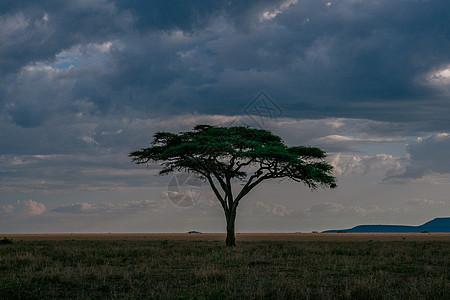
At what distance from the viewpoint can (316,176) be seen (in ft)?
142

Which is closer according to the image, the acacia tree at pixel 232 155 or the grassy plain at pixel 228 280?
the grassy plain at pixel 228 280

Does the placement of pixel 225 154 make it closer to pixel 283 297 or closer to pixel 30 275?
pixel 30 275

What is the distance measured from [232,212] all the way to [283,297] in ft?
98.8

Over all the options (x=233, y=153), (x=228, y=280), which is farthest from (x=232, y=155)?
(x=228, y=280)

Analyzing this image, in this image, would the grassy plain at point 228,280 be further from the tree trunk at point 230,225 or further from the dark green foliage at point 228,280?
the tree trunk at point 230,225

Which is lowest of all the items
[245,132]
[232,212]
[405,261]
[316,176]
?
[405,261]

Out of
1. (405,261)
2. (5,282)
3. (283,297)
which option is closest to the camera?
(283,297)

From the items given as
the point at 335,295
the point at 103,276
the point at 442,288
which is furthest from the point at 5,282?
the point at 442,288

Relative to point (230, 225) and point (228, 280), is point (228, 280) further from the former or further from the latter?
point (230, 225)

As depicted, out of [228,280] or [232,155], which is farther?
[232,155]

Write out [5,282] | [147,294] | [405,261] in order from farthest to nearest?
[405,261] < [5,282] < [147,294]

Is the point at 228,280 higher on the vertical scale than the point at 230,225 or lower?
lower

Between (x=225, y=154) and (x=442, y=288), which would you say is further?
(x=225, y=154)

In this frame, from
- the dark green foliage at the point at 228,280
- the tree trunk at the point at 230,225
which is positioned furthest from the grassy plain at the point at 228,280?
the tree trunk at the point at 230,225
